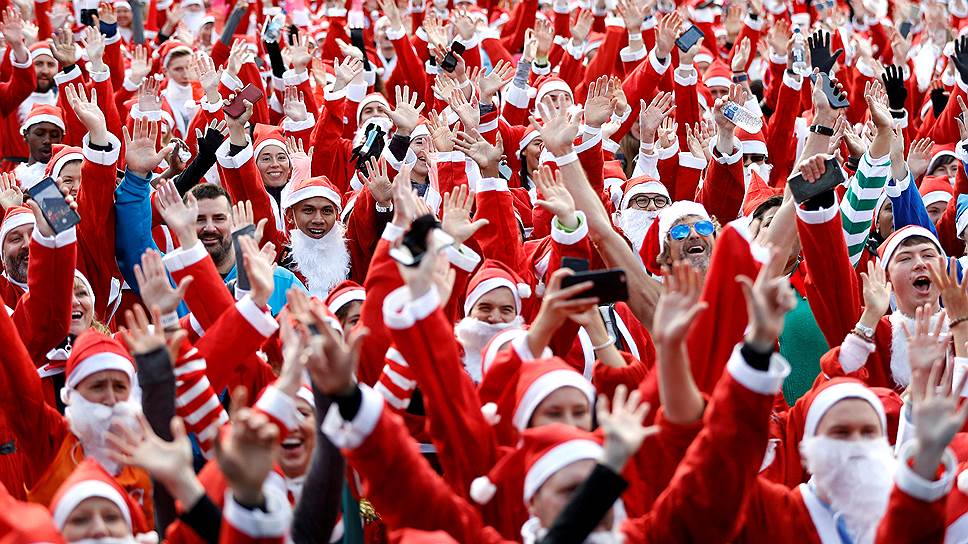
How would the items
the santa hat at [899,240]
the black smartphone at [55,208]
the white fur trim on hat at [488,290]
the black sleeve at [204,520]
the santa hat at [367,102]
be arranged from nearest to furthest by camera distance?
the black sleeve at [204,520] → the white fur trim on hat at [488,290] → the black smartphone at [55,208] → the santa hat at [899,240] → the santa hat at [367,102]

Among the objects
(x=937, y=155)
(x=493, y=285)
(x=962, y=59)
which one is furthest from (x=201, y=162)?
(x=962, y=59)

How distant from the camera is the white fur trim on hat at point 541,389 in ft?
12.1

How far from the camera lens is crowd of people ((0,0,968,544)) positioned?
10.9 feet

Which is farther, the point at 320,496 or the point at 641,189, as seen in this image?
the point at 641,189

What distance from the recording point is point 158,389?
150 inches

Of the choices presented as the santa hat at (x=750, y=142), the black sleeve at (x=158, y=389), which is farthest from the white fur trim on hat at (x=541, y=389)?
the santa hat at (x=750, y=142)

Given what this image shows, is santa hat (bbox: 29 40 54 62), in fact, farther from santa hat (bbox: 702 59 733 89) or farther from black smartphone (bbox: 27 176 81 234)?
santa hat (bbox: 702 59 733 89)

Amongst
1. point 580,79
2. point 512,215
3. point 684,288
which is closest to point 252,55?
point 580,79

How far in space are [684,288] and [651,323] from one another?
4.39 ft

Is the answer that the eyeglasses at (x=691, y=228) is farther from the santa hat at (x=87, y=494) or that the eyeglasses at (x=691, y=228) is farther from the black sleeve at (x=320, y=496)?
the santa hat at (x=87, y=494)

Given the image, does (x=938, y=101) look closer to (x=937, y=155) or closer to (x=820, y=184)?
(x=937, y=155)

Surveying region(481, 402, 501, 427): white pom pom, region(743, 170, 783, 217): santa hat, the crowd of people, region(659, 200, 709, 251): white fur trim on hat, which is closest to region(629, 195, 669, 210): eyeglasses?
the crowd of people

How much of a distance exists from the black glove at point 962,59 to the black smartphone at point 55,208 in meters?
6.36

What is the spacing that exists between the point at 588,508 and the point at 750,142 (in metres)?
5.34
